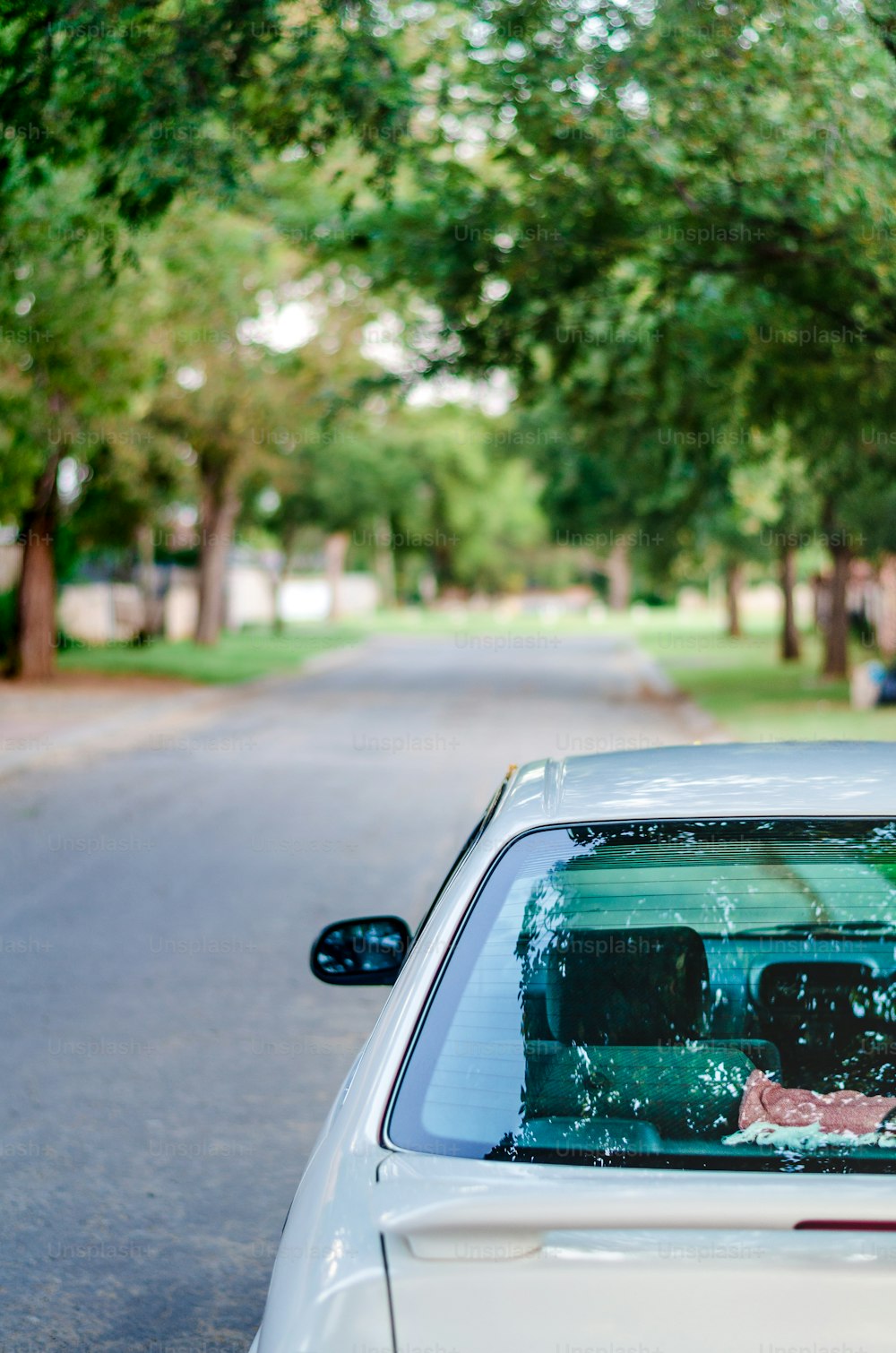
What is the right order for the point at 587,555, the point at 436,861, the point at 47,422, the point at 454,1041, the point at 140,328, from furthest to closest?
the point at 587,555 < the point at 47,422 < the point at 140,328 < the point at 436,861 < the point at 454,1041

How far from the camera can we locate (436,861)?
34.9 ft

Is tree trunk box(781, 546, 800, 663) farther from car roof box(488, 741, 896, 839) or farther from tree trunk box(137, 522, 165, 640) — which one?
car roof box(488, 741, 896, 839)

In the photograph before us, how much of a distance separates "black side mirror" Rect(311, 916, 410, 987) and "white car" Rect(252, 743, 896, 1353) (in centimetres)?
63

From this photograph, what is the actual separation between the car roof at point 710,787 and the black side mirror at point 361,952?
0.58m

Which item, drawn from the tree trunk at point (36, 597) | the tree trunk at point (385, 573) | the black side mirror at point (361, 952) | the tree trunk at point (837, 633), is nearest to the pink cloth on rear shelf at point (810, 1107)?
the black side mirror at point (361, 952)

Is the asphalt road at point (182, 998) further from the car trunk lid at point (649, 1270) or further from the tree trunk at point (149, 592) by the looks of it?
the tree trunk at point (149, 592)

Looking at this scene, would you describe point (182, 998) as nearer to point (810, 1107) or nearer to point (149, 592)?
point (810, 1107)

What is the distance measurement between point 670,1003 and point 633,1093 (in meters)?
0.28

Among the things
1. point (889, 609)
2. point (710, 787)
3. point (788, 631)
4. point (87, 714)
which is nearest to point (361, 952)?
point (710, 787)

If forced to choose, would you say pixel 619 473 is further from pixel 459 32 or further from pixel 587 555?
pixel 587 555

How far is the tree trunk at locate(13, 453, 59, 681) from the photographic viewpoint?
26.6 metres

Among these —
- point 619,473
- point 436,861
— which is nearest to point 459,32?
point 436,861

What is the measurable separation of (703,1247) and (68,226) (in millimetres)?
12833

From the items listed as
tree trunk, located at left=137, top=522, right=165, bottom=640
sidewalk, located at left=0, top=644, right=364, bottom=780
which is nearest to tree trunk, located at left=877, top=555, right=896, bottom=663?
sidewalk, located at left=0, top=644, right=364, bottom=780
